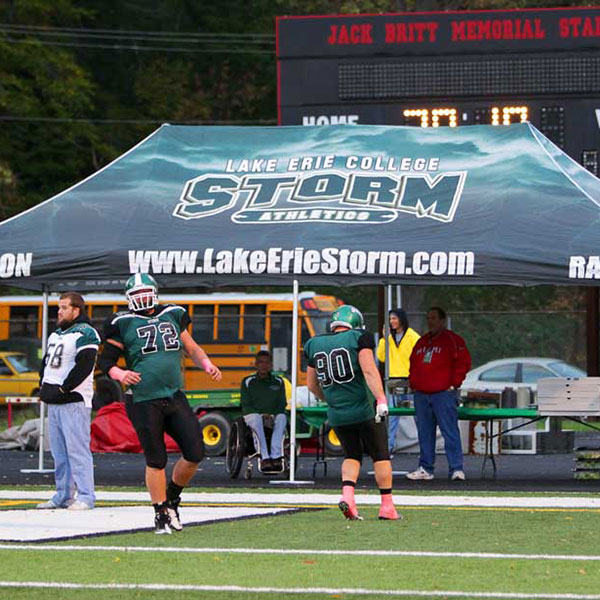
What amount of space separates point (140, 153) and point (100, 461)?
467 centimetres

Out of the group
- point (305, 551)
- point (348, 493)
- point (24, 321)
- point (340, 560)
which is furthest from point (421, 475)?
point (24, 321)

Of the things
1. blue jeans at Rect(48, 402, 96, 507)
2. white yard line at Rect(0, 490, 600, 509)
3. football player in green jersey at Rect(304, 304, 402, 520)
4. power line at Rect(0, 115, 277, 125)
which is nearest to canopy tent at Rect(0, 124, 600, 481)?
white yard line at Rect(0, 490, 600, 509)

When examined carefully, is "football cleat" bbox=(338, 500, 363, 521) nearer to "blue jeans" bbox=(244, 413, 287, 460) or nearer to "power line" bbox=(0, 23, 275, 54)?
"blue jeans" bbox=(244, 413, 287, 460)

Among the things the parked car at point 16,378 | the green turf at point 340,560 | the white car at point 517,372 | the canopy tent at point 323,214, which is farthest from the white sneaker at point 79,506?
the parked car at point 16,378

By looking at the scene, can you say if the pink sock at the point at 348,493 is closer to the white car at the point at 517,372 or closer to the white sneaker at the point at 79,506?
the white sneaker at the point at 79,506

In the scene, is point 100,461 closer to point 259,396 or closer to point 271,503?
point 259,396

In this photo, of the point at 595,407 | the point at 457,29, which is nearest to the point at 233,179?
the point at 457,29

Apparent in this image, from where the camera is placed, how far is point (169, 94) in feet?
161

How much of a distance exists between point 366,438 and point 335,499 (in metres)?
2.62

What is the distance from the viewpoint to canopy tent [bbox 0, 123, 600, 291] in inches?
727

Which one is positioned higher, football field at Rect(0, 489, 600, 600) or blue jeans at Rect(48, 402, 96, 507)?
blue jeans at Rect(48, 402, 96, 507)

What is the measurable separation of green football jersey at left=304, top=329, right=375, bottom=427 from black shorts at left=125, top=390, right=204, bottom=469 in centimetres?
139

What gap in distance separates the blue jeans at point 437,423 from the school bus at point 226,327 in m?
13.6

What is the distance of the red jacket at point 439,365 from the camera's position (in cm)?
1911
